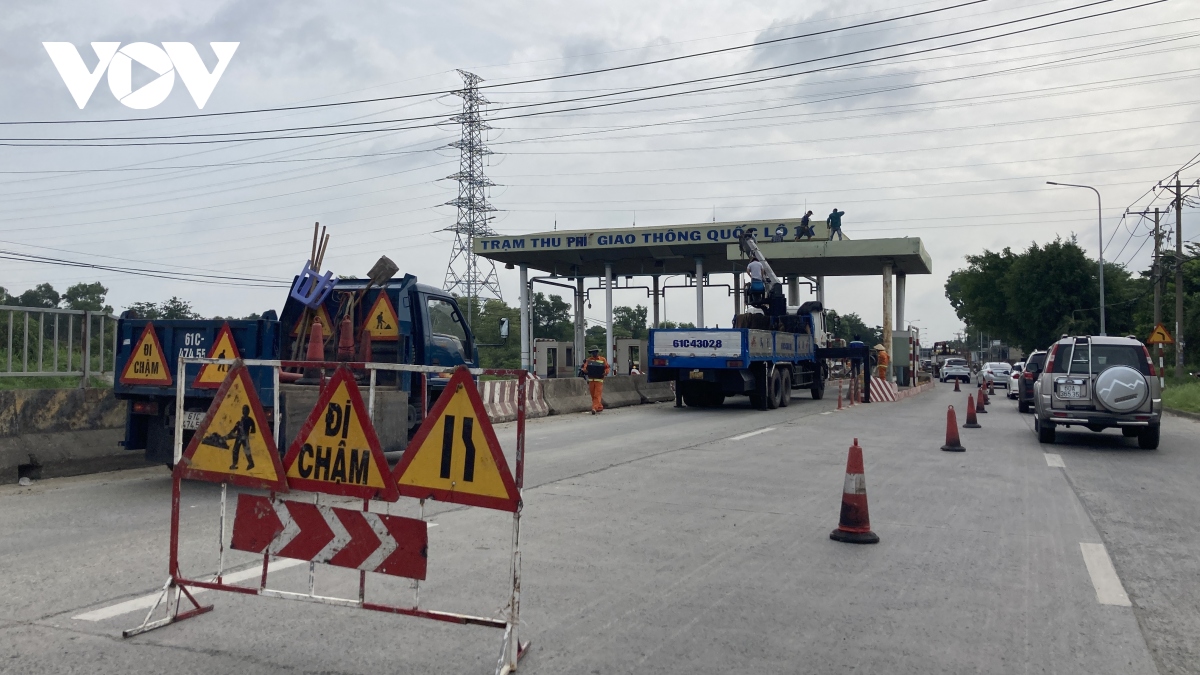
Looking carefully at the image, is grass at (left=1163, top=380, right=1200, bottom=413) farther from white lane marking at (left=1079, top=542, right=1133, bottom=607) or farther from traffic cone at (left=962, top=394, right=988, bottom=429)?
white lane marking at (left=1079, top=542, right=1133, bottom=607)

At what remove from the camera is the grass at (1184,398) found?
2603cm

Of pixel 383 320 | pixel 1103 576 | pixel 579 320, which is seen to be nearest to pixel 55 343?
pixel 383 320

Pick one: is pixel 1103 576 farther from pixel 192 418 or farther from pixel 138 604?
pixel 192 418

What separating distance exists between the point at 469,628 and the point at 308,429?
4.47 ft

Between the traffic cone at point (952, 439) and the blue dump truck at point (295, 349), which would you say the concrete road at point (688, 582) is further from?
the traffic cone at point (952, 439)

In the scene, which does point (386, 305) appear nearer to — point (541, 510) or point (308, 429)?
point (541, 510)

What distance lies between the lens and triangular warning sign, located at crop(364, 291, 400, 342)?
11.9 meters

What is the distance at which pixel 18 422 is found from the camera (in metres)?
10.4

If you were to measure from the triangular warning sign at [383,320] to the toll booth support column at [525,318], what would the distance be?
3223 centimetres

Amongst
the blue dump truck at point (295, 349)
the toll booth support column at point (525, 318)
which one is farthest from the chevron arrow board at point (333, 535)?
the toll booth support column at point (525, 318)

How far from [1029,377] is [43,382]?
21.1 meters

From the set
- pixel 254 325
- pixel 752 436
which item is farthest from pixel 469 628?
pixel 752 436

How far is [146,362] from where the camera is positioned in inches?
400

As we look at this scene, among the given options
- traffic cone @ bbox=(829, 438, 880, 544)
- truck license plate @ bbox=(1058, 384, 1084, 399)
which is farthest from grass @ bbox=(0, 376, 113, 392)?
truck license plate @ bbox=(1058, 384, 1084, 399)
